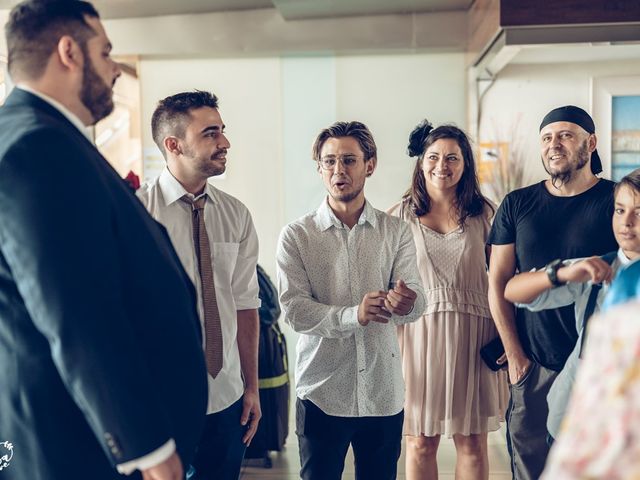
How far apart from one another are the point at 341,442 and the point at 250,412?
0.31 meters

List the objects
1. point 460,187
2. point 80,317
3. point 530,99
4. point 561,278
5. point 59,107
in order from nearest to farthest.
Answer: point 80,317 → point 59,107 → point 561,278 → point 460,187 → point 530,99

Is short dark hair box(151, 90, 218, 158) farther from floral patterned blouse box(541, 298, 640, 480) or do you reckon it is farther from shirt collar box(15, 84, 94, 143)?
floral patterned blouse box(541, 298, 640, 480)

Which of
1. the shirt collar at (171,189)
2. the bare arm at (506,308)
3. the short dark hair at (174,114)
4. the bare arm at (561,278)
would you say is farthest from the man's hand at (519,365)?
the short dark hair at (174,114)

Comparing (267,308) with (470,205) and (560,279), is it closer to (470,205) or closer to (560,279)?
(470,205)

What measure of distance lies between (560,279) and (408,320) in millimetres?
558

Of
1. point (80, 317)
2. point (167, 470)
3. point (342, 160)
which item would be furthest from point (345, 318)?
point (80, 317)

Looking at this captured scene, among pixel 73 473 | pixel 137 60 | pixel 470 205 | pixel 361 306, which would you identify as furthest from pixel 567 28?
pixel 73 473

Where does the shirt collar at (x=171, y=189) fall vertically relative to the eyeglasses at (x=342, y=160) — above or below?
below

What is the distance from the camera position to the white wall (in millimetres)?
4773

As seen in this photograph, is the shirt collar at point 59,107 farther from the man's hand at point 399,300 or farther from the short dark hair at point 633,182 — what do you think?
the short dark hair at point 633,182

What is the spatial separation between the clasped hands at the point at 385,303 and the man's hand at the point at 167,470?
900 mm

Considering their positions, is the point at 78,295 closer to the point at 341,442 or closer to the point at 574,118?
the point at 341,442

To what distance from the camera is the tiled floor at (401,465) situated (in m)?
3.30

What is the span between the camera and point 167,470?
47.8 inches
